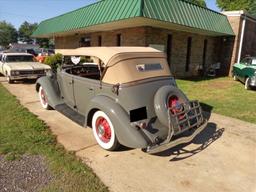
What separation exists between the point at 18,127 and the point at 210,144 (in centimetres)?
419

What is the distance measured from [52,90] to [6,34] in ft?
356

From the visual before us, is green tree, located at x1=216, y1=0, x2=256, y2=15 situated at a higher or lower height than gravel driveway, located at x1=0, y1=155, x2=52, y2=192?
higher

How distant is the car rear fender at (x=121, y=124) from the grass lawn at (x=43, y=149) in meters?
0.75

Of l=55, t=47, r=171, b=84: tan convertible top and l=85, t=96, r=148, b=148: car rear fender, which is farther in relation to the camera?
l=55, t=47, r=171, b=84: tan convertible top

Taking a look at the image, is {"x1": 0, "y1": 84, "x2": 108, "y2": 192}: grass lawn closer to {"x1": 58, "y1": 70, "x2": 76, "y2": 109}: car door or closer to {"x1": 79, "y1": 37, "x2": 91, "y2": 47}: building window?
{"x1": 58, "y1": 70, "x2": 76, "y2": 109}: car door

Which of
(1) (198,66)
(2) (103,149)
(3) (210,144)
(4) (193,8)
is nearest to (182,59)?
(1) (198,66)

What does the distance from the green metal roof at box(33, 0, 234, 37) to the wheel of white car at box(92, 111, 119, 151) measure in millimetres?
5992

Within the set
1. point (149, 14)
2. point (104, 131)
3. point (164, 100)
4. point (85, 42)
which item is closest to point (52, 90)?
point (104, 131)

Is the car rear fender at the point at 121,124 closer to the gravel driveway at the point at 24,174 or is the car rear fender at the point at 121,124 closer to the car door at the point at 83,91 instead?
the car door at the point at 83,91

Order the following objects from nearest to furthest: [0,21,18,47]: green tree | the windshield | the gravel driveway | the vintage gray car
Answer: the gravel driveway, the vintage gray car, the windshield, [0,21,18,47]: green tree

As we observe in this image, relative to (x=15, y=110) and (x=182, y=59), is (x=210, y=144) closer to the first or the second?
(x=15, y=110)

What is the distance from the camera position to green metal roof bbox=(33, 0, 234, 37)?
9.62 metres

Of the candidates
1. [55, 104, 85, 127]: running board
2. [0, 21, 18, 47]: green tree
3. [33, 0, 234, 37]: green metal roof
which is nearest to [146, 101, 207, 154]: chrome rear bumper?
[55, 104, 85, 127]: running board

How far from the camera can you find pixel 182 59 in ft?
49.2
